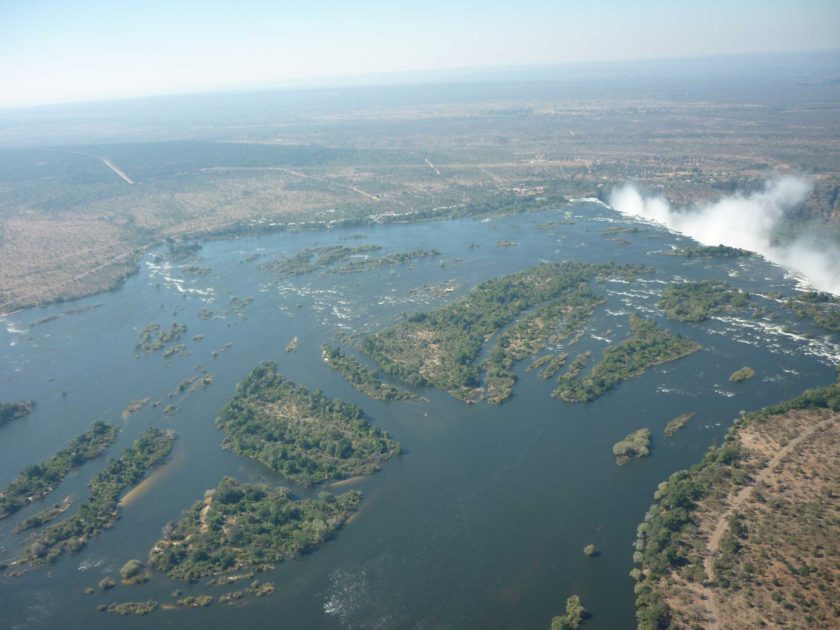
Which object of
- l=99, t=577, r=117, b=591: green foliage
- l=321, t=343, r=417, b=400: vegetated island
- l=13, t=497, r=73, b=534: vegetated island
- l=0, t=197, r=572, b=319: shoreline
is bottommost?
l=99, t=577, r=117, b=591: green foliage

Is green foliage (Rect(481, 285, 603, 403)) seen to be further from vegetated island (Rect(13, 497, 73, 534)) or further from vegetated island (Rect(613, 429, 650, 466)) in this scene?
vegetated island (Rect(13, 497, 73, 534))

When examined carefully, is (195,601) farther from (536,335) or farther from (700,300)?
(700,300)

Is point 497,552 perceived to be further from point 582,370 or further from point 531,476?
point 582,370

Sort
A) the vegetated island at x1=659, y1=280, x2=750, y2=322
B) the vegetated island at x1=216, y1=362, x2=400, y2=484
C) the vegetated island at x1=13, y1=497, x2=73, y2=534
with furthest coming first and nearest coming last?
the vegetated island at x1=659, y1=280, x2=750, y2=322 < the vegetated island at x1=216, y1=362, x2=400, y2=484 < the vegetated island at x1=13, y1=497, x2=73, y2=534

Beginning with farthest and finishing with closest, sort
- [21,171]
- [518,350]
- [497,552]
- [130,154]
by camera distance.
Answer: [130,154], [21,171], [518,350], [497,552]

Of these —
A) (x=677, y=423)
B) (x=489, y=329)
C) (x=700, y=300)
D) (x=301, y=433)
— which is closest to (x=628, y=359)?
(x=677, y=423)

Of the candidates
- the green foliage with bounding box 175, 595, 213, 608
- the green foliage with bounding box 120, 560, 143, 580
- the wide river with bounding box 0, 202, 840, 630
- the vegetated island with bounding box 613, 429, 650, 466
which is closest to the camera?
the green foliage with bounding box 175, 595, 213, 608

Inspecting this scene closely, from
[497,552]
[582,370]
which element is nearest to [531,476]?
[497,552]

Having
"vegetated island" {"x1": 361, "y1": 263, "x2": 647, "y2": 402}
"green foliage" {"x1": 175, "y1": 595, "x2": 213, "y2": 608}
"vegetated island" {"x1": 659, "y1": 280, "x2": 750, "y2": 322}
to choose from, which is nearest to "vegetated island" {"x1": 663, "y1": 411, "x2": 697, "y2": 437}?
"vegetated island" {"x1": 361, "y1": 263, "x2": 647, "y2": 402}

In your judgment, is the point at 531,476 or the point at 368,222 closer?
the point at 531,476
